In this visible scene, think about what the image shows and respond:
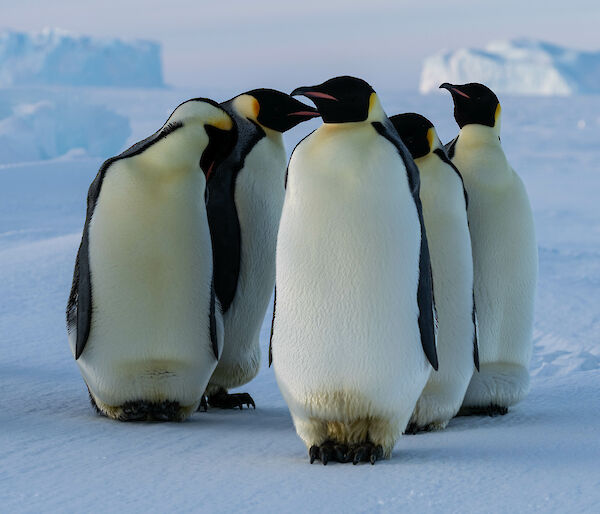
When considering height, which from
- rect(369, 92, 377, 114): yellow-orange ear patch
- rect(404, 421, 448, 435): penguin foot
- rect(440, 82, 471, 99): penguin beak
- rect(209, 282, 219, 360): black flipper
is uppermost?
rect(369, 92, 377, 114): yellow-orange ear patch

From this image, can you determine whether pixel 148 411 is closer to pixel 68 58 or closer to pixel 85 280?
pixel 85 280

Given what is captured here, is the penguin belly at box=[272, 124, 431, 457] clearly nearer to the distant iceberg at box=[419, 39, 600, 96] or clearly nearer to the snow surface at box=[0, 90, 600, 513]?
the snow surface at box=[0, 90, 600, 513]

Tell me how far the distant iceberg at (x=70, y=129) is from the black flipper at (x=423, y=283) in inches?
485

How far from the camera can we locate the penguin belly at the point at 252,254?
293cm

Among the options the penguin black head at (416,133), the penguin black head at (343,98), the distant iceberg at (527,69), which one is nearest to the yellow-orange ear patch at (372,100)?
the penguin black head at (343,98)

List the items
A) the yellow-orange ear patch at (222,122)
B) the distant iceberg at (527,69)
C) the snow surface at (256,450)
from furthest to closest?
the distant iceberg at (527,69) < the yellow-orange ear patch at (222,122) < the snow surface at (256,450)

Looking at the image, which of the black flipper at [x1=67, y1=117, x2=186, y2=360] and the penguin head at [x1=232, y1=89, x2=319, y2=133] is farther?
the penguin head at [x1=232, y1=89, x2=319, y2=133]

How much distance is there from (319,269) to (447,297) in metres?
0.62

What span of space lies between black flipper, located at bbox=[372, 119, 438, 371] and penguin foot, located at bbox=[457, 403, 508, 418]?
2.60ft

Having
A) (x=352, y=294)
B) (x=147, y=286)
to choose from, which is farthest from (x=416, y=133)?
(x=147, y=286)

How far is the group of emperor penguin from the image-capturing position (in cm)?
210

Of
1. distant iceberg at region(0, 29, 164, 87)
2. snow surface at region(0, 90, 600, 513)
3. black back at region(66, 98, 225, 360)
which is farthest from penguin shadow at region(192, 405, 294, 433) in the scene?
distant iceberg at region(0, 29, 164, 87)

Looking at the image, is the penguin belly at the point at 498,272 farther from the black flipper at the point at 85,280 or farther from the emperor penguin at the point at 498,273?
the black flipper at the point at 85,280

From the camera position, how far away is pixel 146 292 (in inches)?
101
